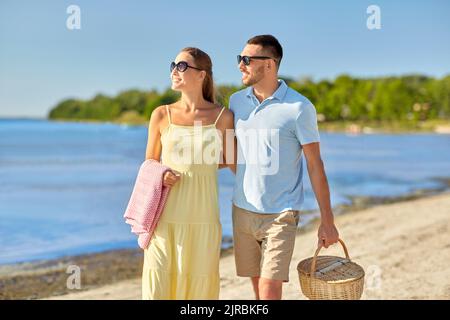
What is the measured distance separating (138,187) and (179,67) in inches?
27.3

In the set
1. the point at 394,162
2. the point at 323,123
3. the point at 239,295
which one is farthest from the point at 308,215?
the point at 323,123

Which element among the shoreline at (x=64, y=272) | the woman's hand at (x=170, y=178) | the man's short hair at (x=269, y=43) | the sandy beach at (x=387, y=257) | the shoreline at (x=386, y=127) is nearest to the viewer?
the woman's hand at (x=170, y=178)

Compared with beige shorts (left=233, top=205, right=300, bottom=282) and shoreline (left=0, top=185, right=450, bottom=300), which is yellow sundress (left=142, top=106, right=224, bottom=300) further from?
shoreline (left=0, top=185, right=450, bottom=300)

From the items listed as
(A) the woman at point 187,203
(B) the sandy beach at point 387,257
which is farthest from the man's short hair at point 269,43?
(B) the sandy beach at point 387,257

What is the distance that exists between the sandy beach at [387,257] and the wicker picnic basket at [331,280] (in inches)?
85.0

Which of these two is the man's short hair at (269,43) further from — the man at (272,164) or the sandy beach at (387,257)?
the sandy beach at (387,257)

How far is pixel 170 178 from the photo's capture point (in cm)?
295

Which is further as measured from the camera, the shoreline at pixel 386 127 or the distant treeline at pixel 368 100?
the distant treeline at pixel 368 100

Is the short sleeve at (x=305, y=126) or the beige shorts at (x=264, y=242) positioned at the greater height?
the short sleeve at (x=305, y=126)

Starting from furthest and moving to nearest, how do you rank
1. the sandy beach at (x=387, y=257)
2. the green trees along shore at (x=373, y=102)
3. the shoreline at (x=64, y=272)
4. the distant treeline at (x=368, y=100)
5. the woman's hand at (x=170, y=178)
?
the distant treeline at (x=368, y=100) → the green trees along shore at (x=373, y=102) → the shoreline at (x=64, y=272) → the sandy beach at (x=387, y=257) → the woman's hand at (x=170, y=178)

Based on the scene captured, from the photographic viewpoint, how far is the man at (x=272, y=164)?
9.89ft

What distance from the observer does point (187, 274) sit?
301 cm

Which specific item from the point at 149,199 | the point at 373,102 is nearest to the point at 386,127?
the point at 373,102

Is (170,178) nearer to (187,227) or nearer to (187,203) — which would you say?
(187,203)
